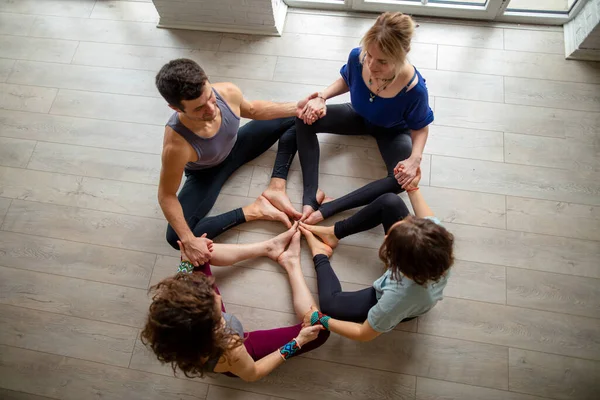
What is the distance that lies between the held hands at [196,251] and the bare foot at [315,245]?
0.46m

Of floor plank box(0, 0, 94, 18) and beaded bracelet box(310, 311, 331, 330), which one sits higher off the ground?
floor plank box(0, 0, 94, 18)

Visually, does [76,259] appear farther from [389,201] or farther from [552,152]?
[552,152]

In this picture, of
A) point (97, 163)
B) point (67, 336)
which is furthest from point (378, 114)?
point (67, 336)

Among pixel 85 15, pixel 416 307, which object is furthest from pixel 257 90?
pixel 416 307

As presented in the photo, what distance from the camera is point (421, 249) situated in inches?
50.1

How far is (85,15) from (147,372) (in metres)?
2.25

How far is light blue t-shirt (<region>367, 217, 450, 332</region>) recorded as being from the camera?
4.74 ft

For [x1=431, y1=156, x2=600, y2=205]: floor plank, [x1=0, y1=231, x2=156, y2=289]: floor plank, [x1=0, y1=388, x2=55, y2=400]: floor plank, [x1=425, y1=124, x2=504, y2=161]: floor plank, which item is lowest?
[x1=0, y1=388, x2=55, y2=400]: floor plank

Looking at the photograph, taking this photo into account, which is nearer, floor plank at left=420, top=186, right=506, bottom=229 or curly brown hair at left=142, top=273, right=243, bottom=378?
curly brown hair at left=142, top=273, right=243, bottom=378

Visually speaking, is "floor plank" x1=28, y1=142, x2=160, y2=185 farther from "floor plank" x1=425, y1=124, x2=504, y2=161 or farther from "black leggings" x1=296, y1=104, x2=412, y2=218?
"floor plank" x1=425, y1=124, x2=504, y2=161

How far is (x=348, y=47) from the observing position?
95.6 inches

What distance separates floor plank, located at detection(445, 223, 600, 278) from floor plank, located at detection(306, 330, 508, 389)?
403 mm

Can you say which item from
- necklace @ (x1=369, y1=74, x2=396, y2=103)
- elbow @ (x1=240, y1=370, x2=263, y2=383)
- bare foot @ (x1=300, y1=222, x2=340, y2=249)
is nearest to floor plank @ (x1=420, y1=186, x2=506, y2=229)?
bare foot @ (x1=300, y1=222, x2=340, y2=249)

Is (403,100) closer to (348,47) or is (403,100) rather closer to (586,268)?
(348,47)
